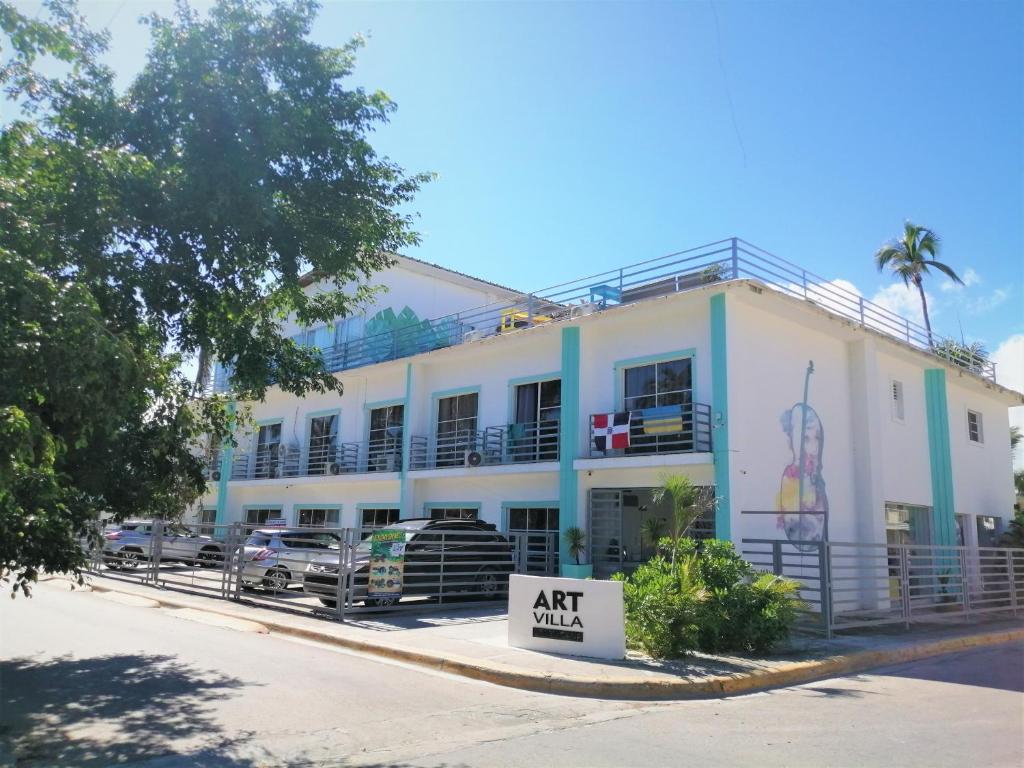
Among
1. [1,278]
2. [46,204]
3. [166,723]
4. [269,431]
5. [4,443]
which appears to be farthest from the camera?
[269,431]

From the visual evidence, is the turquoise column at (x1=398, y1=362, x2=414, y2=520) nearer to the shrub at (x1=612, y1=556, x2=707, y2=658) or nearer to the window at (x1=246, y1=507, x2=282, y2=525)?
the window at (x1=246, y1=507, x2=282, y2=525)

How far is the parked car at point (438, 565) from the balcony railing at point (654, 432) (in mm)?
3384

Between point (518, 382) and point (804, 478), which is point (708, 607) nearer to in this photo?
point (804, 478)

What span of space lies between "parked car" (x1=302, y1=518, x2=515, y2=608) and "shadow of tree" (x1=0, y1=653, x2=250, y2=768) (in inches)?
191

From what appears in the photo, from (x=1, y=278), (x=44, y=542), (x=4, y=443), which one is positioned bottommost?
(x=44, y=542)

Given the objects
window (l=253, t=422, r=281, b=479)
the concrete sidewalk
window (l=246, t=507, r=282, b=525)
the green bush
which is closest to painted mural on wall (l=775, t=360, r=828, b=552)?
the concrete sidewalk

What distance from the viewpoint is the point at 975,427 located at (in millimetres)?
25891

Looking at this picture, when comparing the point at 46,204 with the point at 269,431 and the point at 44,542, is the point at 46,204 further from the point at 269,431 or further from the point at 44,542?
the point at 269,431

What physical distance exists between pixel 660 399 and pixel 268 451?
61.8ft

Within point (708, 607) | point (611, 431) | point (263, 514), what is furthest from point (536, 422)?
point (263, 514)

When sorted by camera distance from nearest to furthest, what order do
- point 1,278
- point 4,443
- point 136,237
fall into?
point 4,443 → point 1,278 → point 136,237

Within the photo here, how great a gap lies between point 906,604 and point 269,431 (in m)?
24.9

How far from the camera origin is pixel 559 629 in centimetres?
1109

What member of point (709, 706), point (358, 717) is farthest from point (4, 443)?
point (709, 706)
